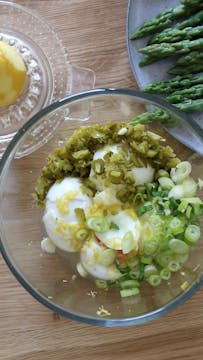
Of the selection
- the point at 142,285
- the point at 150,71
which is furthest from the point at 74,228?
the point at 150,71

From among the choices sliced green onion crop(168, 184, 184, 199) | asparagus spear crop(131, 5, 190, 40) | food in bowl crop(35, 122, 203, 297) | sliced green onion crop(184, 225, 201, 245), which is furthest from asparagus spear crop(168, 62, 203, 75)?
sliced green onion crop(184, 225, 201, 245)

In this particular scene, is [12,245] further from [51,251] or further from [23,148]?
[23,148]

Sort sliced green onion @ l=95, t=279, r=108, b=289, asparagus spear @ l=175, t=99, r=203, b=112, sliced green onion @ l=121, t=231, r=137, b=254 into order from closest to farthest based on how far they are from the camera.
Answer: sliced green onion @ l=121, t=231, r=137, b=254 < sliced green onion @ l=95, t=279, r=108, b=289 < asparagus spear @ l=175, t=99, r=203, b=112

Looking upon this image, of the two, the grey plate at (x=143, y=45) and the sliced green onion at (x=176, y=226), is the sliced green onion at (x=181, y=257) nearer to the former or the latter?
the sliced green onion at (x=176, y=226)

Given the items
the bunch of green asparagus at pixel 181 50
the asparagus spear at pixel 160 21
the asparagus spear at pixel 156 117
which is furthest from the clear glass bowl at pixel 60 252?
the asparagus spear at pixel 160 21

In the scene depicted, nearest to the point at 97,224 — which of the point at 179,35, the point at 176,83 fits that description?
the point at 176,83

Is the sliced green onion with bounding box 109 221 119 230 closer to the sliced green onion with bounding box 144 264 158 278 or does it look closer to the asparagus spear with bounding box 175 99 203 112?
the sliced green onion with bounding box 144 264 158 278

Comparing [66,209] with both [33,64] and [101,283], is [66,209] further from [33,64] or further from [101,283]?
[33,64]
